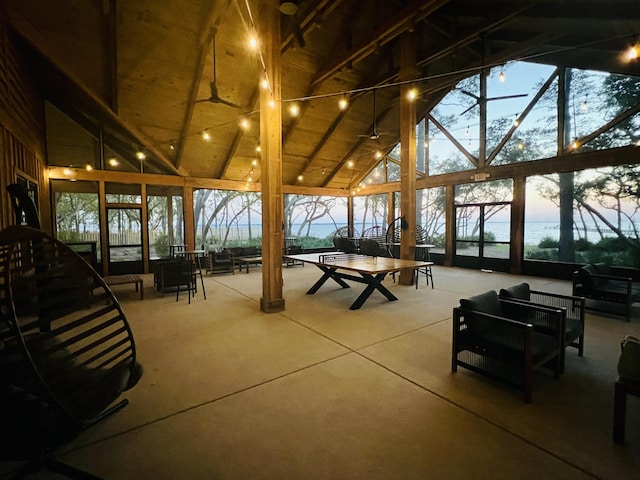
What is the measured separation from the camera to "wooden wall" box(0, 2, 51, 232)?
418 cm

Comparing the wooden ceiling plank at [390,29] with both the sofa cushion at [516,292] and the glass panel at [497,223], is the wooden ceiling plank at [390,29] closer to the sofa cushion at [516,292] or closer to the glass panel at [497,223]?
the sofa cushion at [516,292]

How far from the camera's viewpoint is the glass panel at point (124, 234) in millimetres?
7945

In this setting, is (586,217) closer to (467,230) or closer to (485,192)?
(485,192)

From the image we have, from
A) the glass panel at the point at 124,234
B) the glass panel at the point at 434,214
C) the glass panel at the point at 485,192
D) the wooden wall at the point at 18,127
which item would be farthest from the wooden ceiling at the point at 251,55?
the glass panel at the point at 485,192

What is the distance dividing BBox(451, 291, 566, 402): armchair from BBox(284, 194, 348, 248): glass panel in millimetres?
9497

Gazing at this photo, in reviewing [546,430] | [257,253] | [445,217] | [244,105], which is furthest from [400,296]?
[244,105]

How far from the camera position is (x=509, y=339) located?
8.18 ft

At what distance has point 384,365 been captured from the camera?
290cm

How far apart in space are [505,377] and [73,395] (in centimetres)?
305

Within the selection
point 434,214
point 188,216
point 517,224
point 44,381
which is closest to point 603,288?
point 517,224

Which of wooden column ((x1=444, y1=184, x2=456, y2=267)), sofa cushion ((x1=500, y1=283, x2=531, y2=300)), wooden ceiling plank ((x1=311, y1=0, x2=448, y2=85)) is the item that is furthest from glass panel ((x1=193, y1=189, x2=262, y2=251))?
sofa cushion ((x1=500, y1=283, x2=531, y2=300))

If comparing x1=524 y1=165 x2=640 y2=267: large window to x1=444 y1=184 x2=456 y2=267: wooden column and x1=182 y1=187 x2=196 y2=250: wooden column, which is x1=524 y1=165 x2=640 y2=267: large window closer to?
x1=444 y1=184 x2=456 y2=267: wooden column

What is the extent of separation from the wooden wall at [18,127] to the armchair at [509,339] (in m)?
5.56

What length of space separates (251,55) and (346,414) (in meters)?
6.97
